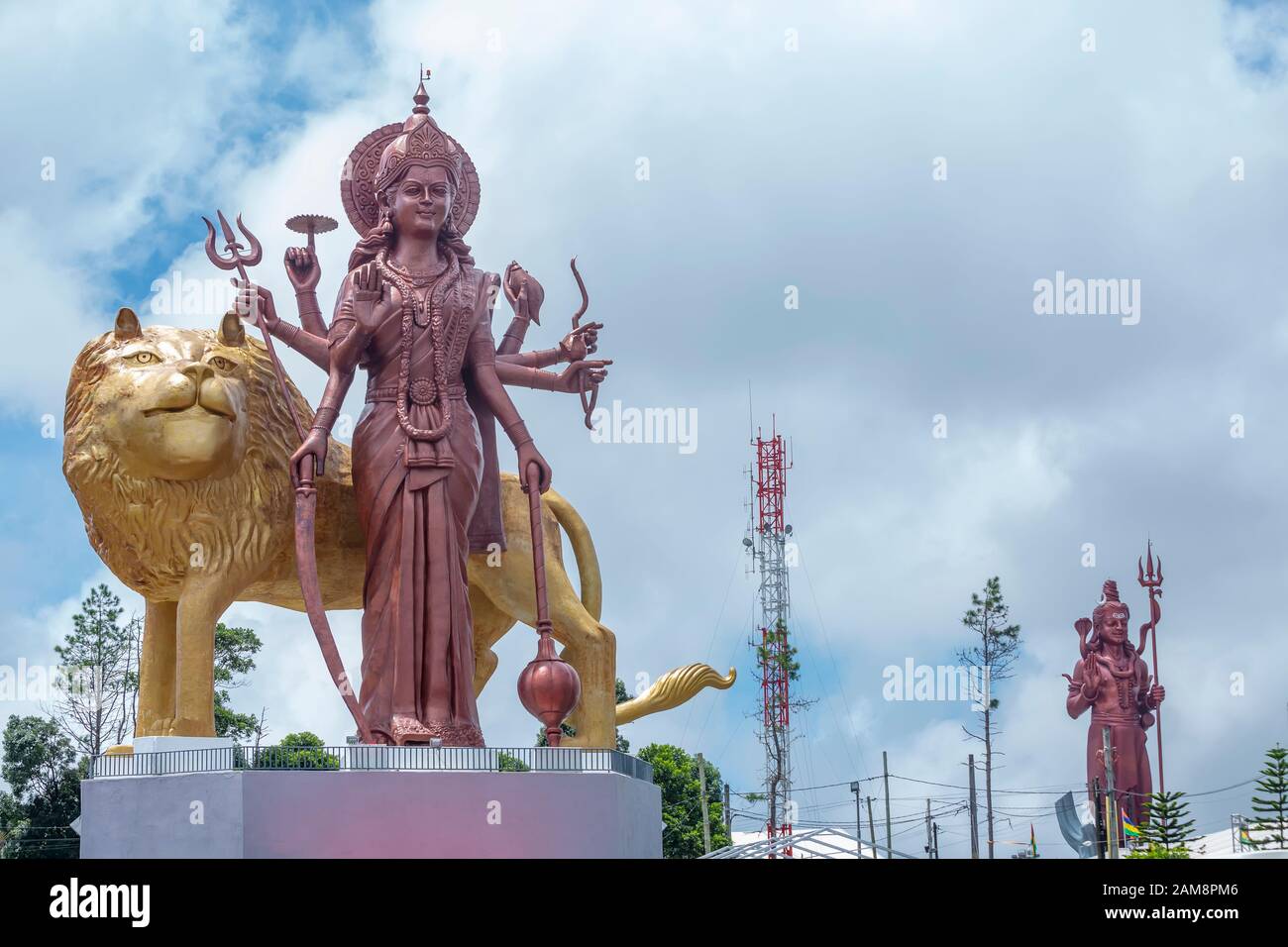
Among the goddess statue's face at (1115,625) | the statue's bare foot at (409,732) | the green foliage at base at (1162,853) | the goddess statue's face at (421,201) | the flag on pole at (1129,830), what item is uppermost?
the goddess statue's face at (421,201)

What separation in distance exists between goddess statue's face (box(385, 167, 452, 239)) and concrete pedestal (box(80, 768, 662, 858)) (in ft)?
13.8

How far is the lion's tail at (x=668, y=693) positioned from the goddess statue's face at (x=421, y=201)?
423 centimetres

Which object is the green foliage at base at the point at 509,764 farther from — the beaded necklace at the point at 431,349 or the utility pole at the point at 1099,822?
the utility pole at the point at 1099,822

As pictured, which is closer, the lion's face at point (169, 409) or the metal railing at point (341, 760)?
the metal railing at point (341, 760)

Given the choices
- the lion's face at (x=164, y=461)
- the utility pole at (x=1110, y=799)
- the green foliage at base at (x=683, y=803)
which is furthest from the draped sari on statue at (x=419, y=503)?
the green foliage at base at (x=683, y=803)

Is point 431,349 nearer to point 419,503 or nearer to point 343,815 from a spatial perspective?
point 419,503

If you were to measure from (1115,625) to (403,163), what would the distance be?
16659mm

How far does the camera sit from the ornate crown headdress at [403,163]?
13852 millimetres

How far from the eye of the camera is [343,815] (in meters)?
11.9

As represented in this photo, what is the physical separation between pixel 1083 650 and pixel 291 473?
1727 cm

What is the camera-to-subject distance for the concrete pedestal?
38.5ft

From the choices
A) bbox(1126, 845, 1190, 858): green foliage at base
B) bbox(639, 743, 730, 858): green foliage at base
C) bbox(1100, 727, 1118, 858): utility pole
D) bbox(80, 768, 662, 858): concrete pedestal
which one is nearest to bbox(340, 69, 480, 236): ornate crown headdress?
bbox(80, 768, 662, 858): concrete pedestal

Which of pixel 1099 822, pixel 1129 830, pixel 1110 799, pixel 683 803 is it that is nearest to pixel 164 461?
pixel 1110 799
